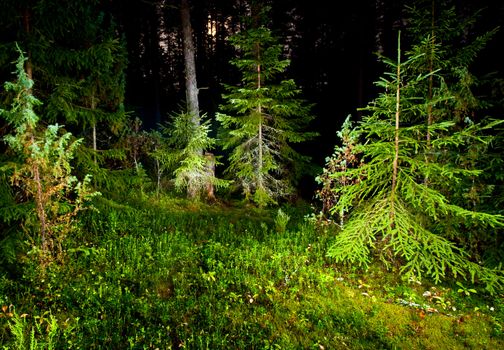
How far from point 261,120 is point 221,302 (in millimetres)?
7557

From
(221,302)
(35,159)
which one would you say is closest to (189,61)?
(35,159)

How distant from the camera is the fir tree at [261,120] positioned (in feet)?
36.7

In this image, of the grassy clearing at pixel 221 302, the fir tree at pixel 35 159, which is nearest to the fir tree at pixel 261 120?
the grassy clearing at pixel 221 302

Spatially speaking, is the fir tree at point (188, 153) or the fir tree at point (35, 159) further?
the fir tree at point (188, 153)

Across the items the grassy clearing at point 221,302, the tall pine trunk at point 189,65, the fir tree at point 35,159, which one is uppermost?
the tall pine trunk at point 189,65

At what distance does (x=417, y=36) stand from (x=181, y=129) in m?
8.12

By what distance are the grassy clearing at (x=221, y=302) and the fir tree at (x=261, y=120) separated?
453 centimetres

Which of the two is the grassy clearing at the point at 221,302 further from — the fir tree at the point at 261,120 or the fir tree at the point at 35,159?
the fir tree at the point at 261,120

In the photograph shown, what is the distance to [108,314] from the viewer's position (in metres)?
5.22

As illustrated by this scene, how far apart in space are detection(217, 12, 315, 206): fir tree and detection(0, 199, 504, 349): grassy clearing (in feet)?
14.9

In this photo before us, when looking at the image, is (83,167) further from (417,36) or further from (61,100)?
(417,36)

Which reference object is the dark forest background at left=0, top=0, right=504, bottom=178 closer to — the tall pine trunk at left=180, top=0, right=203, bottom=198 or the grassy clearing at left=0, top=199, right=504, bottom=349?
the tall pine trunk at left=180, top=0, right=203, bottom=198

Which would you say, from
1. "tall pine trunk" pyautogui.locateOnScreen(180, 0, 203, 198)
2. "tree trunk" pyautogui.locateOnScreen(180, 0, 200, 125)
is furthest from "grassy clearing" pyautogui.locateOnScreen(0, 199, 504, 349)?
"tree trunk" pyautogui.locateOnScreen(180, 0, 200, 125)

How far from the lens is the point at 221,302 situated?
5730 mm
